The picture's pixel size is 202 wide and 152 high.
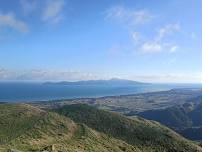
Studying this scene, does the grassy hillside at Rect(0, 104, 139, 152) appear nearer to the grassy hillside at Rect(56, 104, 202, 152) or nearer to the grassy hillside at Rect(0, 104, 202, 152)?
the grassy hillside at Rect(0, 104, 202, 152)

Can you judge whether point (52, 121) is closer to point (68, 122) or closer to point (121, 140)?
point (68, 122)

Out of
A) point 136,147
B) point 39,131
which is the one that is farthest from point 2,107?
point 136,147

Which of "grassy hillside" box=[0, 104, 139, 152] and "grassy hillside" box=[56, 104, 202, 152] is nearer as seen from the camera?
"grassy hillside" box=[0, 104, 139, 152]

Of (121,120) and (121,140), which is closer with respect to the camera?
(121,140)

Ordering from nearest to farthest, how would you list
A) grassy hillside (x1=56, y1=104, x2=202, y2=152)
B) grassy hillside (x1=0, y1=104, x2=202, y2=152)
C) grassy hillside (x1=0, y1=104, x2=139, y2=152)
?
grassy hillside (x1=0, y1=104, x2=139, y2=152) < grassy hillside (x1=0, y1=104, x2=202, y2=152) < grassy hillside (x1=56, y1=104, x2=202, y2=152)

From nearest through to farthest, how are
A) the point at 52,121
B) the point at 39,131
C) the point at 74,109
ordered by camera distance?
the point at 39,131, the point at 52,121, the point at 74,109

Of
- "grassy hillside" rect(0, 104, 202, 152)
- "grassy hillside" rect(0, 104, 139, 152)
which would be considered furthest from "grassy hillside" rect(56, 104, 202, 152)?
"grassy hillside" rect(0, 104, 139, 152)

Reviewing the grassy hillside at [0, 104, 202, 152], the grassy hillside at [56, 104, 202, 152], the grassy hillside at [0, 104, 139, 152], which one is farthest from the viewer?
the grassy hillside at [56, 104, 202, 152]
